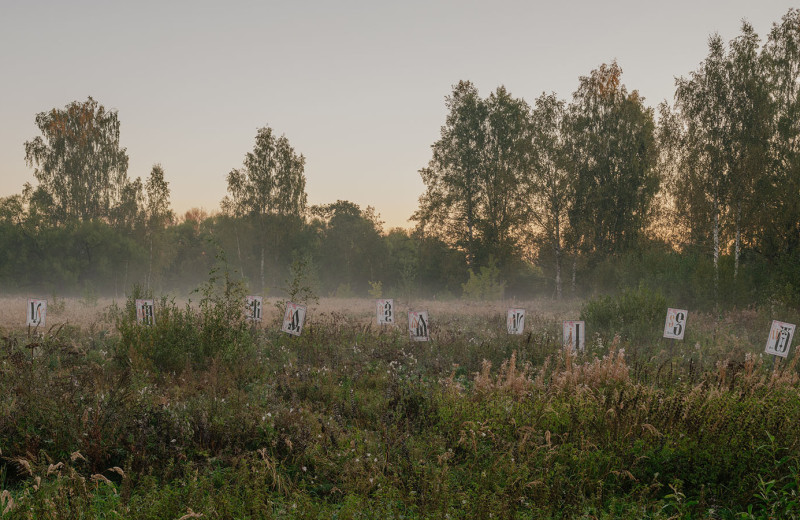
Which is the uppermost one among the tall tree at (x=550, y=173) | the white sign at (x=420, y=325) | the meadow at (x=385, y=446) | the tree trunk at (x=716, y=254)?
the tall tree at (x=550, y=173)

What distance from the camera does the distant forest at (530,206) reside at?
2206cm

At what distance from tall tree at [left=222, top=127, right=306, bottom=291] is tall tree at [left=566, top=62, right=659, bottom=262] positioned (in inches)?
832

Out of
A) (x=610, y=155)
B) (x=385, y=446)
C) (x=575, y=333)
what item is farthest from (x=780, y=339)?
(x=610, y=155)

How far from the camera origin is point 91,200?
1706 inches

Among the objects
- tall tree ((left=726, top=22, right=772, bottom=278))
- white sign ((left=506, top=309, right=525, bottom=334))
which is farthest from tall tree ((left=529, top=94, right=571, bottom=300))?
white sign ((left=506, top=309, right=525, bottom=334))

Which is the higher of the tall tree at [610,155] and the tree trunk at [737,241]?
the tall tree at [610,155]

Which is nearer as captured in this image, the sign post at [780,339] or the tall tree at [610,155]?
the sign post at [780,339]

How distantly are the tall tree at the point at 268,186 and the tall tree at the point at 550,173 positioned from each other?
19.0 meters

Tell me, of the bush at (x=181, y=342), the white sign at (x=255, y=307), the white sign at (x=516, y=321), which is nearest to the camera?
the bush at (x=181, y=342)

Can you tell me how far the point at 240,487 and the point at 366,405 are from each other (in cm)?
276

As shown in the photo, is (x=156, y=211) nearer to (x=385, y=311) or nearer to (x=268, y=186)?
(x=268, y=186)

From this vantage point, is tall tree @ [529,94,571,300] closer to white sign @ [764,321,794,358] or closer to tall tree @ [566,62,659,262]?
tall tree @ [566,62,659,262]

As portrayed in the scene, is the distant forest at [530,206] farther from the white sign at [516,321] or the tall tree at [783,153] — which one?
the white sign at [516,321]

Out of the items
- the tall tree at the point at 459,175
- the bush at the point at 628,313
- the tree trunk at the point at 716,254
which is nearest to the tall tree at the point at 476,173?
the tall tree at the point at 459,175
